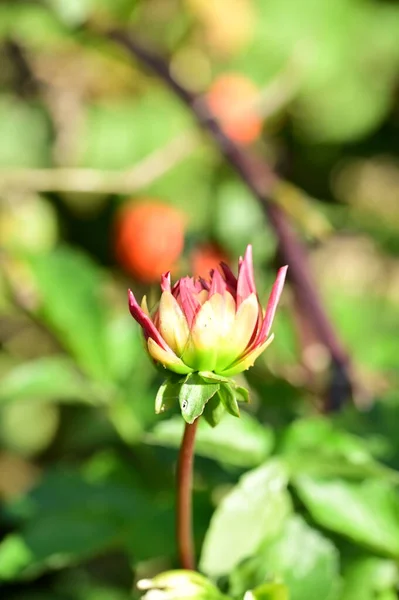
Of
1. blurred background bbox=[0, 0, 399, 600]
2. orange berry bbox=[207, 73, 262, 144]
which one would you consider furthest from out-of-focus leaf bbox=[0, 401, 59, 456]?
orange berry bbox=[207, 73, 262, 144]

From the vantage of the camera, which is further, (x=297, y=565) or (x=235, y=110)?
(x=235, y=110)

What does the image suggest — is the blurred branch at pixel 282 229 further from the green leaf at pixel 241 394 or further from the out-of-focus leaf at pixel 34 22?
the green leaf at pixel 241 394

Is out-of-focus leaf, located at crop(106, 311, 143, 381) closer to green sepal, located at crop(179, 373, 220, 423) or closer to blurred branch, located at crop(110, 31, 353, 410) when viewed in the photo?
blurred branch, located at crop(110, 31, 353, 410)

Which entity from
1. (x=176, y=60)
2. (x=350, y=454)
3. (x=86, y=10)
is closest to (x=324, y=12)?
(x=176, y=60)

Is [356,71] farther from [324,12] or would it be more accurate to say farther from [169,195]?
[169,195]

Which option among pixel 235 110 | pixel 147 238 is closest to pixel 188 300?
pixel 147 238

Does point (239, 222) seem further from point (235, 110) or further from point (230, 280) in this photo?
point (230, 280)
